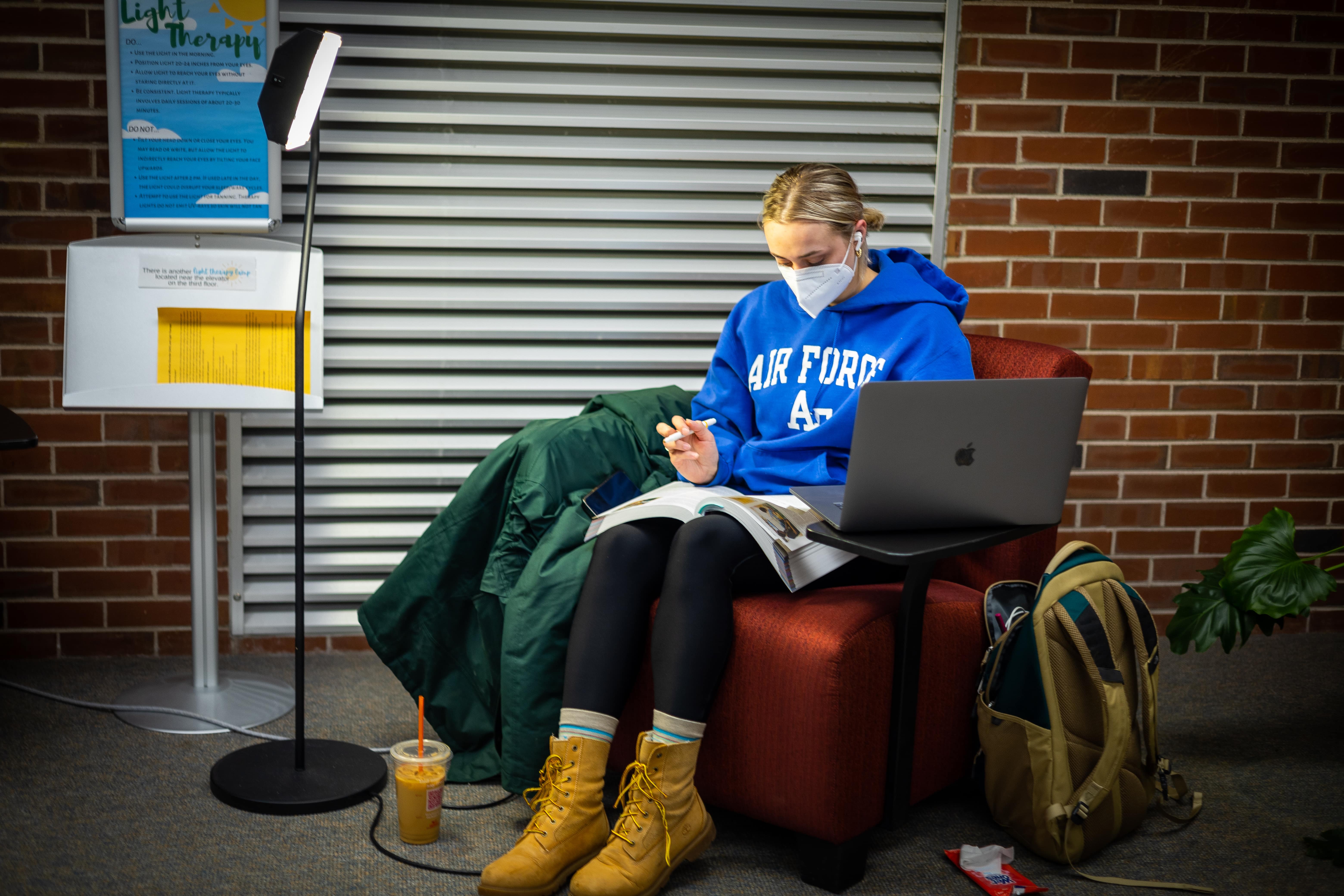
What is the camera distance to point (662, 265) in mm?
2660

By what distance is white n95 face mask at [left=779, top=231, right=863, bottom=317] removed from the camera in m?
1.84

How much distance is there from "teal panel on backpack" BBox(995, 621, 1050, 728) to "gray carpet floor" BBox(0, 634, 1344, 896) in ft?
0.80

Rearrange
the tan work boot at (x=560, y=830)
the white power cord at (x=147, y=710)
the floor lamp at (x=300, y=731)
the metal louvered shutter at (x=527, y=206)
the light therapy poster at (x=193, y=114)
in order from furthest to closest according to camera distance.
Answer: the metal louvered shutter at (x=527, y=206), the light therapy poster at (x=193, y=114), the white power cord at (x=147, y=710), the floor lamp at (x=300, y=731), the tan work boot at (x=560, y=830)

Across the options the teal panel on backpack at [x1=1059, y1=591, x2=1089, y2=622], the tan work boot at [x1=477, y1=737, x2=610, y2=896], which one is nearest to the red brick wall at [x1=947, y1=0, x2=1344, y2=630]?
the teal panel on backpack at [x1=1059, y1=591, x2=1089, y2=622]

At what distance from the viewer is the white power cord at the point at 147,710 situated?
207 centimetres

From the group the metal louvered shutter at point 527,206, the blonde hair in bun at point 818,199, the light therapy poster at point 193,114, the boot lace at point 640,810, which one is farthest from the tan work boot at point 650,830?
the light therapy poster at point 193,114

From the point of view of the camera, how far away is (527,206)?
2580 millimetres

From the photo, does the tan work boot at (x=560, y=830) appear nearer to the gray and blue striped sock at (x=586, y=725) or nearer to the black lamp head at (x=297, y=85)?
the gray and blue striped sock at (x=586, y=725)

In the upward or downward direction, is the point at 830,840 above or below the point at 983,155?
below

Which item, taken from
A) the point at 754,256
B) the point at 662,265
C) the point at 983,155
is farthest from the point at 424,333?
the point at 983,155

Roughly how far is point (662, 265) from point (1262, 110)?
1.62m

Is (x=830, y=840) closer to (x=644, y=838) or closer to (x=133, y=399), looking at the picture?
(x=644, y=838)

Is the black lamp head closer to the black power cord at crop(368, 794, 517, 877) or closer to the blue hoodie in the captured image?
the blue hoodie

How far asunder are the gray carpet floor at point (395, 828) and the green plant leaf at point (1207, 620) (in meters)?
0.26
